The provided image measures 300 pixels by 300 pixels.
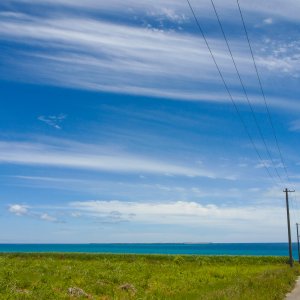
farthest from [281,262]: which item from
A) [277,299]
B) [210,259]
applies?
[277,299]

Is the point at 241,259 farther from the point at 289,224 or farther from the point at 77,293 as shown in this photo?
the point at 77,293

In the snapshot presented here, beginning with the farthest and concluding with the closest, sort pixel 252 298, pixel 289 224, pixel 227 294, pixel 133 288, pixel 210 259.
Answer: pixel 210 259 < pixel 289 224 < pixel 133 288 < pixel 227 294 < pixel 252 298

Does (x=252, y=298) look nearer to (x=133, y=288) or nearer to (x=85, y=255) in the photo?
(x=133, y=288)

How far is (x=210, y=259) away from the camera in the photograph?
69062 millimetres

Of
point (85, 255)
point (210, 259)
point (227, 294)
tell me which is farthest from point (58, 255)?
point (227, 294)

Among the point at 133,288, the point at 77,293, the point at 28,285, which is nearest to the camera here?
the point at 77,293

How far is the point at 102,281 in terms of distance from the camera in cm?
2966

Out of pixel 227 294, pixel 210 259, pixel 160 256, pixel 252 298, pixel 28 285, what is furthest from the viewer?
pixel 160 256

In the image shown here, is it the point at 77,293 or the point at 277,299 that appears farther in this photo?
the point at 77,293

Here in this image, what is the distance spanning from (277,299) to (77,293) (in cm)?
1046

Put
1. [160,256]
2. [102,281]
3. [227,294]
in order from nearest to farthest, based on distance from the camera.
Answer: [227,294], [102,281], [160,256]

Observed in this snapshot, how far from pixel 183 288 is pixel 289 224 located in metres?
30.2

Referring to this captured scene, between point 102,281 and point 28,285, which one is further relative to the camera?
point 102,281

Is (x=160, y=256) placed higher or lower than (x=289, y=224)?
lower
